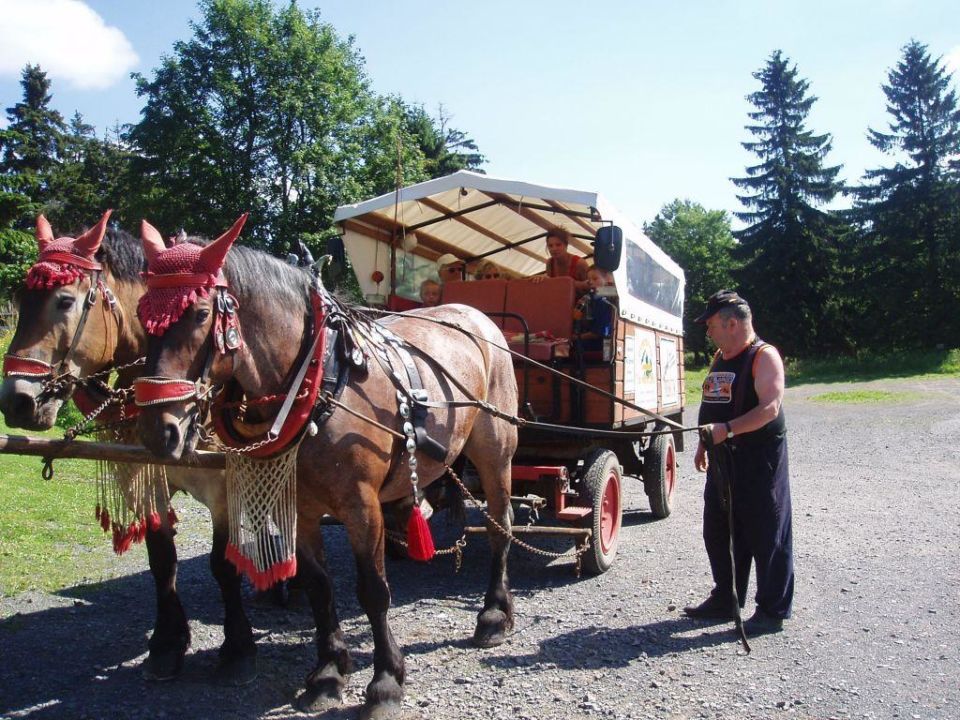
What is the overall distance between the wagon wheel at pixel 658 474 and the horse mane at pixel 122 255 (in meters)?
4.90

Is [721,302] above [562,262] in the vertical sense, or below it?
below

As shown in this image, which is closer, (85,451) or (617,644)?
(85,451)

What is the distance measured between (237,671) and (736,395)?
2966mm

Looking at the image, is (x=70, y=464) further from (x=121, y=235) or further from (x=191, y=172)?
(x=191, y=172)

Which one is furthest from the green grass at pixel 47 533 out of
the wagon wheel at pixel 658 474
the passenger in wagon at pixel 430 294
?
the wagon wheel at pixel 658 474

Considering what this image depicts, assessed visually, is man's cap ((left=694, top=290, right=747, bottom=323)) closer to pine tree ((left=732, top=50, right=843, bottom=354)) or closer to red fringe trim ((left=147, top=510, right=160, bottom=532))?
red fringe trim ((left=147, top=510, right=160, bottom=532))

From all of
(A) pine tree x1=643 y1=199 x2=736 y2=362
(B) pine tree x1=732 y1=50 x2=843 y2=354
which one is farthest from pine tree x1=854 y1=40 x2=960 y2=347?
(A) pine tree x1=643 y1=199 x2=736 y2=362

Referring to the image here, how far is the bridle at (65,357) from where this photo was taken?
9.46 feet

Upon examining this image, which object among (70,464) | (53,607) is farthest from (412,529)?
(70,464)

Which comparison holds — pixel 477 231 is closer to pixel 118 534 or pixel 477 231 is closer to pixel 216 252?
pixel 118 534

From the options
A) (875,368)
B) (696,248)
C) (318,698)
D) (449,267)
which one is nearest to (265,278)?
(318,698)

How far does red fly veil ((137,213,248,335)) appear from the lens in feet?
8.33

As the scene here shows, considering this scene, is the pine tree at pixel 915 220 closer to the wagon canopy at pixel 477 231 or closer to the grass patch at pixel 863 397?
the grass patch at pixel 863 397

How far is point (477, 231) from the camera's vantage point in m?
7.14
